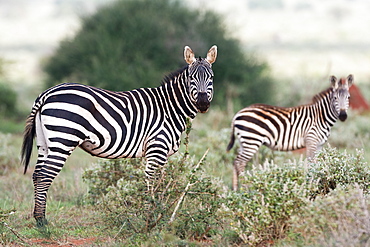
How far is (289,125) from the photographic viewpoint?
30.4 feet

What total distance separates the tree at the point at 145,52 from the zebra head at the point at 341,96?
32.0ft

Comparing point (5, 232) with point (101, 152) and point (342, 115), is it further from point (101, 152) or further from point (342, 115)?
point (342, 115)

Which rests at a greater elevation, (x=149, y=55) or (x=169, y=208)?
(x=149, y=55)

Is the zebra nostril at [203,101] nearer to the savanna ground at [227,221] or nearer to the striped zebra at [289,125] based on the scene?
the savanna ground at [227,221]

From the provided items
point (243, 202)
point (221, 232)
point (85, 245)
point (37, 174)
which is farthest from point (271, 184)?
point (37, 174)

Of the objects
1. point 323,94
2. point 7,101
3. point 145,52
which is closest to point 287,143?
point 323,94

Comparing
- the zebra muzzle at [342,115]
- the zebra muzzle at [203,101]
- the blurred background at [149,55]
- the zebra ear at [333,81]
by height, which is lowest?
the zebra muzzle at [203,101]

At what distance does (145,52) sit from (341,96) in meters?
11.6

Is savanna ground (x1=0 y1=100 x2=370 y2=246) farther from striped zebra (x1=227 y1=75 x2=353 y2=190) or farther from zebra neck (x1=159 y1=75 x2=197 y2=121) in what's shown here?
striped zebra (x1=227 y1=75 x2=353 y2=190)

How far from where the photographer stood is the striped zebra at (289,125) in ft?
29.8

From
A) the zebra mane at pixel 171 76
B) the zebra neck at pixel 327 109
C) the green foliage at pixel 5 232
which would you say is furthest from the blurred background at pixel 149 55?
the green foliage at pixel 5 232

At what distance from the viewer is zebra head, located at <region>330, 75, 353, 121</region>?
29.6 feet

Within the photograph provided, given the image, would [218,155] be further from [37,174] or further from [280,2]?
[280,2]

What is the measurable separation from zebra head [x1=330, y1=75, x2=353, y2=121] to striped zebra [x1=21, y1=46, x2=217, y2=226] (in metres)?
3.45
